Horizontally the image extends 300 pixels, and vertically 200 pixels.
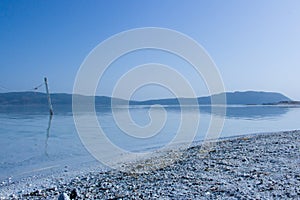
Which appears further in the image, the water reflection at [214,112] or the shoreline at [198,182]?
the water reflection at [214,112]

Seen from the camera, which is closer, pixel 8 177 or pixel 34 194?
pixel 34 194

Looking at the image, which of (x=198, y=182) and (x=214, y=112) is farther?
(x=214, y=112)

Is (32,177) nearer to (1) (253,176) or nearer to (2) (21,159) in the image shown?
Answer: (2) (21,159)

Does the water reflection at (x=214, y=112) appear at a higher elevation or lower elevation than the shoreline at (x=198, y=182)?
higher

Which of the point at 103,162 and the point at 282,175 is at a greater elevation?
the point at 282,175

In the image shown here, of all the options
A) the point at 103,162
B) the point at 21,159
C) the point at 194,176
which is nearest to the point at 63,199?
the point at 194,176

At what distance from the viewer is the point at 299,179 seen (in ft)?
20.7

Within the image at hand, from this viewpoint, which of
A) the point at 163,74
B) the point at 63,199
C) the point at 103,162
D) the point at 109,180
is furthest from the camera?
the point at 103,162

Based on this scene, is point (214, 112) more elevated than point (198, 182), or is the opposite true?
point (214, 112)

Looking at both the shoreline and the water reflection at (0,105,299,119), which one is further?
the water reflection at (0,105,299,119)

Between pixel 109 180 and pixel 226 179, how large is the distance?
313 cm

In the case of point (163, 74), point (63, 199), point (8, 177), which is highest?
point (163, 74)

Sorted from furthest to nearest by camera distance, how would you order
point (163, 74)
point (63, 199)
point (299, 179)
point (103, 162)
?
1. point (103, 162)
2. point (163, 74)
3. point (299, 179)
4. point (63, 199)

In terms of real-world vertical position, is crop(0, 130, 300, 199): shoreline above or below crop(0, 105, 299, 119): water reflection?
below
